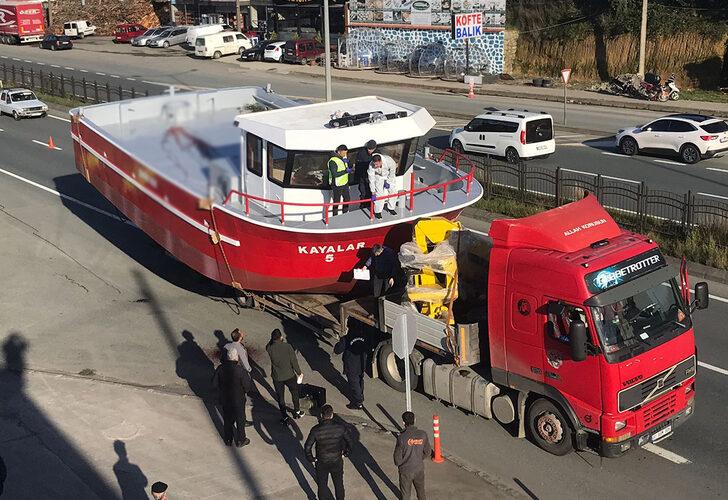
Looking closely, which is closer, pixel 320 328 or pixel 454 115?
pixel 320 328

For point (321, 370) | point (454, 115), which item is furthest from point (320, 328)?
point (454, 115)

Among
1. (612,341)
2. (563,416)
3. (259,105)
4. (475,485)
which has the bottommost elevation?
(475,485)

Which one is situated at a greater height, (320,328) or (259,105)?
(259,105)

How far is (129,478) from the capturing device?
39.4 feet

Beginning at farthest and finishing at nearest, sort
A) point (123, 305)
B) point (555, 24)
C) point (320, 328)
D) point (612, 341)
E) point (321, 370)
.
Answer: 1. point (555, 24)
2. point (123, 305)
3. point (320, 328)
4. point (321, 370)
5. point (612, 341)

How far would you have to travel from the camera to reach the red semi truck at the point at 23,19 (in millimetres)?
69375

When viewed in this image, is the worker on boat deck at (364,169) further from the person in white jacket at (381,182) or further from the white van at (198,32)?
the white van at (198,32)

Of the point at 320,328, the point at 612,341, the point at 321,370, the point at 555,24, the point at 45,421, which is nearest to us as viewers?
the point at 612,341

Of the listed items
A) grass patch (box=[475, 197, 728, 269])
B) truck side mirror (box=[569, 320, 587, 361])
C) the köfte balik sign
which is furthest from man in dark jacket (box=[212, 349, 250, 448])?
the köfte balik sign

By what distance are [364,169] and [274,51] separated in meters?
45.5

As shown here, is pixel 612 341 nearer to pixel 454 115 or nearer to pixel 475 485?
pixel 475 485

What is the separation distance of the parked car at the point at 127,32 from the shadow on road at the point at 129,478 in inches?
2356

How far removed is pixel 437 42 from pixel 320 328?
130 feet

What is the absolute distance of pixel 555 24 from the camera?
2083 inches
